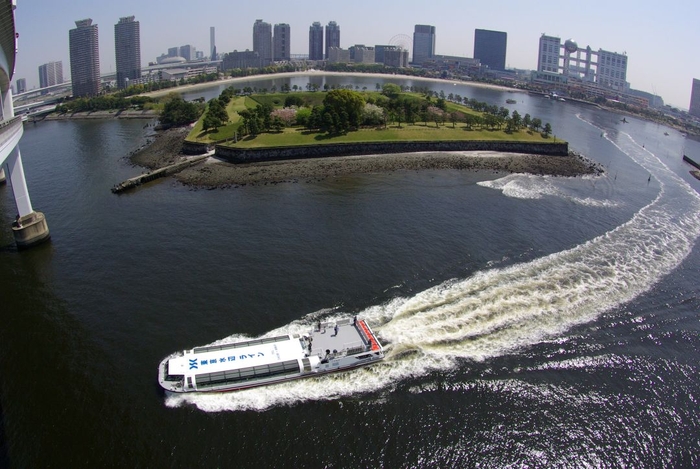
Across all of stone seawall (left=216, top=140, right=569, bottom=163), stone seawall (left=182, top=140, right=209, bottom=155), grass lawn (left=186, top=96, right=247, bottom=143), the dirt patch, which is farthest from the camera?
grass lawn (left=186, top=96, right=247, bottom=143)

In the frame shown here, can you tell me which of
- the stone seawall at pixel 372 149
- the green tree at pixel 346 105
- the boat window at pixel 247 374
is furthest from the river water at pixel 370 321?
the green tree at pixel 346 105

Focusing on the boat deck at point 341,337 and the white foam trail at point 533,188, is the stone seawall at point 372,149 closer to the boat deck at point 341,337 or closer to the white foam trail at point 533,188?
the white foam trail at point 533,188

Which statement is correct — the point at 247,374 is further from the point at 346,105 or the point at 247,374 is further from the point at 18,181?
the point at 346,105

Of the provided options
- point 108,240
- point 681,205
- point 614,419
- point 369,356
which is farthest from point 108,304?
point 681,205

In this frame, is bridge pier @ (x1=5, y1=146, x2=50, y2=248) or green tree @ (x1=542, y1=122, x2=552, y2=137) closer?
bridge pier @ (x1=5, y1=146, x2=50, y2=248)

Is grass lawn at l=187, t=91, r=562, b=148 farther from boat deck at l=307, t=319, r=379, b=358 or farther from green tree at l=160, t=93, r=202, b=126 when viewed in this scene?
boat deck at l=307, t=319, r=379, b=358

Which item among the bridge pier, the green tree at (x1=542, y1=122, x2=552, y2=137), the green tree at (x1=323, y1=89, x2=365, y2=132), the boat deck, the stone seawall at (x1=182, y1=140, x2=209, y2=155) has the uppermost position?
the green tree at (x1=323, y1=89, x2=365, y2=132)

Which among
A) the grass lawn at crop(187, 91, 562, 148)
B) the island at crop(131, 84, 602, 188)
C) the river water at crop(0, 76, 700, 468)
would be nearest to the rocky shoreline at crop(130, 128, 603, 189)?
the island at crop(131, 84, 602, 188)

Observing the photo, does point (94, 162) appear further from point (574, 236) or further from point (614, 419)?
point (614, 419)
